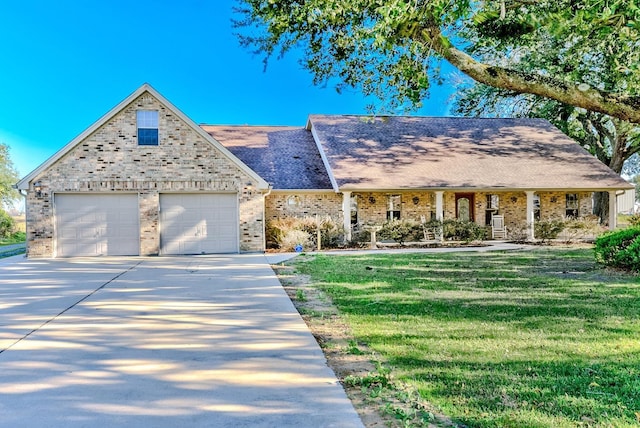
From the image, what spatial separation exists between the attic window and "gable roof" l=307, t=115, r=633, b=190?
7356 mm

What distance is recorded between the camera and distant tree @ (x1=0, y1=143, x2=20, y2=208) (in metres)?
37.5

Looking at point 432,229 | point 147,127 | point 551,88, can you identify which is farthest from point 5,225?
point 551,88

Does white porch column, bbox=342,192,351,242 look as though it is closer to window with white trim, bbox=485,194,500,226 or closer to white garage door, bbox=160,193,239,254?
white garage door, bbox=160,193,239,254

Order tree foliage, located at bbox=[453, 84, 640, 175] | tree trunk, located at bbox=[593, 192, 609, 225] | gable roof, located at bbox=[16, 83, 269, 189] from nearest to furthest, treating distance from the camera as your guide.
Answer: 1. gable roof, located at bbox=[16, 83, 269, 189]
2. tree foliage, located at bbox=[453, 84, 640, 175]
3. tree trunk, located at bbox=[593, 192, 609, 225]

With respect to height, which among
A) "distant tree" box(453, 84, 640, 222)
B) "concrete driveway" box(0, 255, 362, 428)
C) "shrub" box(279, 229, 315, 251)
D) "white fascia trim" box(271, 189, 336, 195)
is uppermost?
"distant tree" box(453, 84, 640, 222)

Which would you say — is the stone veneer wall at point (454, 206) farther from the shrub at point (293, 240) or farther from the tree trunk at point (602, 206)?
the tree trunk at point (602, 206)

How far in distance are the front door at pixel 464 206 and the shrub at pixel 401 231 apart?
2.88 m

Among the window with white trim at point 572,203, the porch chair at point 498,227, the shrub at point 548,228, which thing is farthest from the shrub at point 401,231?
the window with white trim at point 572,203

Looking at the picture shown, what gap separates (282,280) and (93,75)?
21855 millimetres

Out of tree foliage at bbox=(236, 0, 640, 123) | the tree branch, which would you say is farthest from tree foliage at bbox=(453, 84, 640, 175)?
the tree branch

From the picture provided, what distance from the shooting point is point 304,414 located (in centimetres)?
323

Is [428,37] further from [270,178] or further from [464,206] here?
[464,206]

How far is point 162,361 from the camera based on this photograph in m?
4.48

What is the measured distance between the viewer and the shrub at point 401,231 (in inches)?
761
